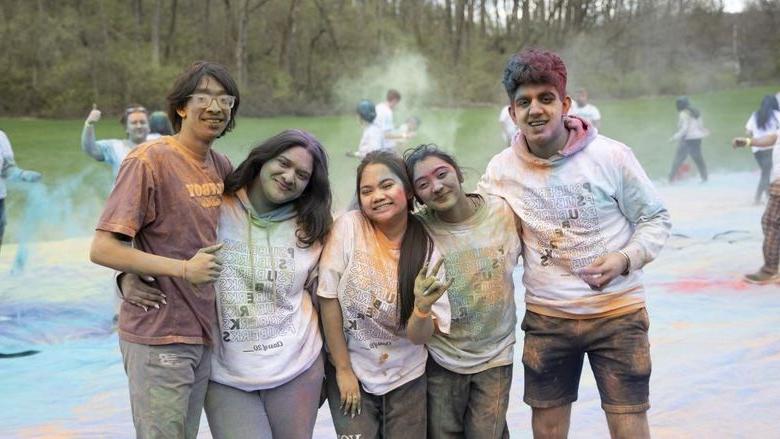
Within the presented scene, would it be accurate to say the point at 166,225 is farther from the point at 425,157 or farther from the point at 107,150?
the point at 107,150

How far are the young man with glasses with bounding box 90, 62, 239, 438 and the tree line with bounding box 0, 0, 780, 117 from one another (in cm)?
1276

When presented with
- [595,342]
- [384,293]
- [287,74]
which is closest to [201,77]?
[384,293]

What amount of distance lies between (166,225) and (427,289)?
2.35ft

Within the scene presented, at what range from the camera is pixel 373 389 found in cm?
245

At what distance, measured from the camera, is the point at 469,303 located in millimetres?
2500

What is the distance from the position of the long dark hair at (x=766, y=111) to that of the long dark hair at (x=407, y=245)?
726 centimetres

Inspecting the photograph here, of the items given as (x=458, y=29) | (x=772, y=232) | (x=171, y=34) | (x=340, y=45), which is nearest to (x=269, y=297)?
(x=772, y=232)

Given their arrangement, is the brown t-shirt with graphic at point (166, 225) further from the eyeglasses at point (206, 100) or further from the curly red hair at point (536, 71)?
the curly red hair at point (536, 71)

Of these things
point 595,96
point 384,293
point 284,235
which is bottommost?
point 595,96

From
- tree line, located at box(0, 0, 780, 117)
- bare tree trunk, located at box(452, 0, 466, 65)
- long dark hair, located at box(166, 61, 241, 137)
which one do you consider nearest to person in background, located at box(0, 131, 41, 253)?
long dark hair, located at box(166, 61, 241, 137)

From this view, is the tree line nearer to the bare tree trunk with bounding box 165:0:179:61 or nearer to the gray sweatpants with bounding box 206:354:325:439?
the bare tree trunk with bounding box 165:0:179:61

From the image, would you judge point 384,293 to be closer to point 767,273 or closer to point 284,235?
point 284,235

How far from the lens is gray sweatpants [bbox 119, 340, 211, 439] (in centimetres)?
215

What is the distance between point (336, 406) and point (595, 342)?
0.81 meters
